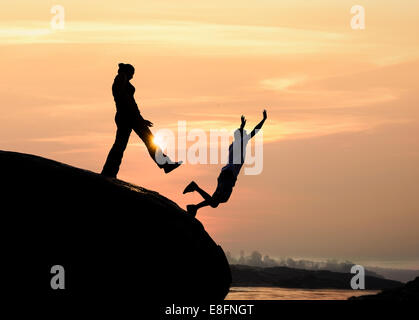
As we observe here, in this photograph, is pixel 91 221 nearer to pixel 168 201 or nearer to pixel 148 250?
pixel 148 250

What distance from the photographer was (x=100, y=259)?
60.0 ft

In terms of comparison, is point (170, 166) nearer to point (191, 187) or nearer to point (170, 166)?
point (170, 166)

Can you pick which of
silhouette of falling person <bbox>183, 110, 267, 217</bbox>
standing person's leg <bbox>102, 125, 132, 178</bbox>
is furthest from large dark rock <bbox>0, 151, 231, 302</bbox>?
silhouette of falling person <bbox>183, 110, 267, 217</bbox>

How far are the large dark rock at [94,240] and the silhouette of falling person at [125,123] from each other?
1.03 metres

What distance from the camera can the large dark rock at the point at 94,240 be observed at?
17953 mm

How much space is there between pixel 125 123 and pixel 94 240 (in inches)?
145

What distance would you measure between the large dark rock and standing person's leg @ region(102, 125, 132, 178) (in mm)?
887

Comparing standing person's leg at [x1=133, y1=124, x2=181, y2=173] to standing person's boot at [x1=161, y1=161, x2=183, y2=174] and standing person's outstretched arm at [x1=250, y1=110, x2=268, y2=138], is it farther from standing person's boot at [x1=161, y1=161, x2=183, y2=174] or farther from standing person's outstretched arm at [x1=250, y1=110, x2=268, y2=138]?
standing person's outstretched arm at [x1=250, y1=110, x2=268, y2=138]

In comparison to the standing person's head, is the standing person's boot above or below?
below

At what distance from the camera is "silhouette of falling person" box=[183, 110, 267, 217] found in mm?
21789
